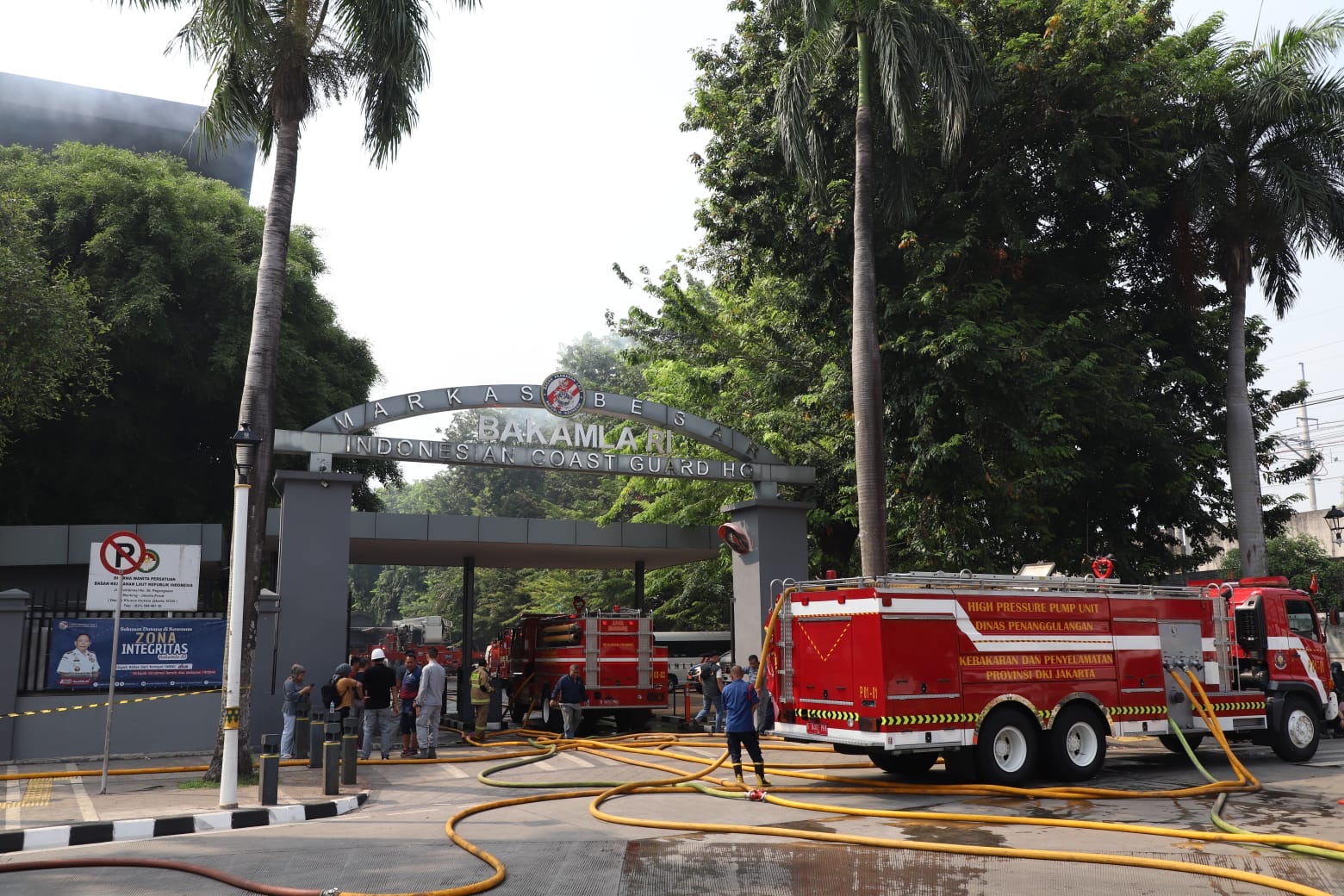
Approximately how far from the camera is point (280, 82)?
15242 mm

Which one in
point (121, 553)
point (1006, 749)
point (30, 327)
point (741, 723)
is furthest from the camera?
point (30, 327)

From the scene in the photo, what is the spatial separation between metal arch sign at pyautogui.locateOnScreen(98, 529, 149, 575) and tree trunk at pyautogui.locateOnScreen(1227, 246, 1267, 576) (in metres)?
21.9

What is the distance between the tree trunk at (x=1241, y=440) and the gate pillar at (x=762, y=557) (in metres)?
9.98

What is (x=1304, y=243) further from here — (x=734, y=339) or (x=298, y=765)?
(x=298, y=765)

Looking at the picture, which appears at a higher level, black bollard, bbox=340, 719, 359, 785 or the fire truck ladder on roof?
the fire truck ladder on roof

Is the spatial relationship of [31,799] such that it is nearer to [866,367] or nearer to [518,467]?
[518,467]

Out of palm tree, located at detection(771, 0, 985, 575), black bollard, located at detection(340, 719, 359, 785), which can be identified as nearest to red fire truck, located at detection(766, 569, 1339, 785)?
palm tree, located at detection(771, 0, 985, 575)

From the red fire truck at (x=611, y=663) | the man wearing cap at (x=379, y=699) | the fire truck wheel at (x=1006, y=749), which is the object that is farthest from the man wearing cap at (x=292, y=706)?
the fire truck wheel at (x=1006, y=749)

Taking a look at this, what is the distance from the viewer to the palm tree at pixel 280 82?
14469 millimetres

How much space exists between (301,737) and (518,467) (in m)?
6.02

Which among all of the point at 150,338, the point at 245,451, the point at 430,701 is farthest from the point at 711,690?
the point at 150,338

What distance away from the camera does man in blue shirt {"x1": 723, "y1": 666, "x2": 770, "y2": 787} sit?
1274cm

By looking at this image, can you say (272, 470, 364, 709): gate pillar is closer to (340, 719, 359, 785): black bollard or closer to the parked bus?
(340, 719, 359, 785): black bollard

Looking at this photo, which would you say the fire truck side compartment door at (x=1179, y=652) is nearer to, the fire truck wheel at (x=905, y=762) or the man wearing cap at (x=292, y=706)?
the fire truck wheel at (x=905, y=762)
